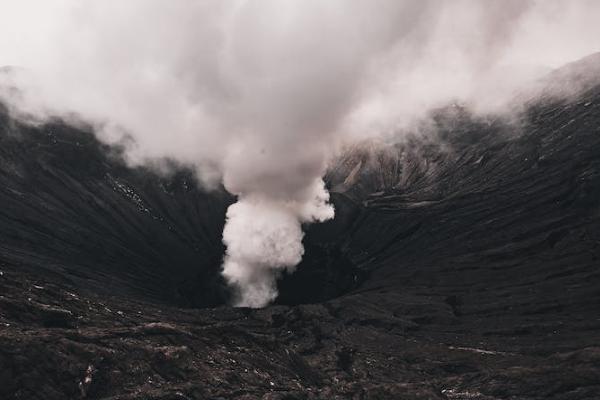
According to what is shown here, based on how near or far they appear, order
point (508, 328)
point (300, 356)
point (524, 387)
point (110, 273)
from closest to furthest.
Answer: point (524, 387) < point (300, 356) < point (508, 328) < point (110, 273)

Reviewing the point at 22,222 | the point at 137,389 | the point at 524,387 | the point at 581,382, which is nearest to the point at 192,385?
the point at 137,389

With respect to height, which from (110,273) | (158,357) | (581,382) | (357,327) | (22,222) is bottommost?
(581,382)

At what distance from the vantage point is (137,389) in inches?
3912

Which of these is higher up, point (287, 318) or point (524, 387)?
point (287, 318)

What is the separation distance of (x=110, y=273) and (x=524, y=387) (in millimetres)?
128440

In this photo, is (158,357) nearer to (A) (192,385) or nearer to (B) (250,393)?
(A) (192,385)

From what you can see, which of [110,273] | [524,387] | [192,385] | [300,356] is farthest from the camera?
[110,273]

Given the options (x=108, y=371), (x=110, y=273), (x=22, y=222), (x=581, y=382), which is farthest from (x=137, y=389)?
(x=22, y=222)

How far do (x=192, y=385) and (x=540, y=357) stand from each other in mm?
76440

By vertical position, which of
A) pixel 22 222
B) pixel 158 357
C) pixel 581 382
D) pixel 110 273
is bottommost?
pixel 581 382

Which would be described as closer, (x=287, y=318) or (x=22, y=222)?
(x=287, y=318)

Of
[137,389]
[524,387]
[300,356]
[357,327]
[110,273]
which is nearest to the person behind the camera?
[137,389]

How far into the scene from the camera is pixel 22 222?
198 m

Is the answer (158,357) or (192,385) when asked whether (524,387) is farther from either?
(158,357)
